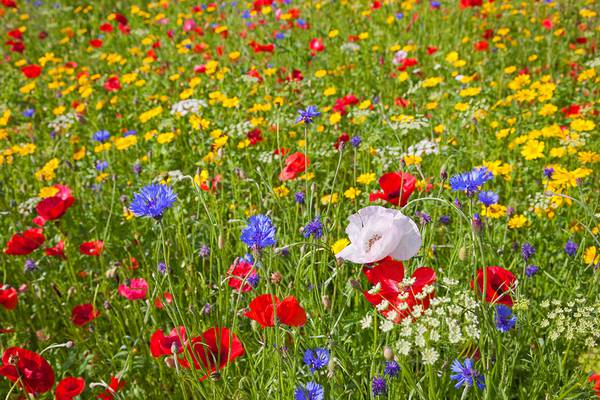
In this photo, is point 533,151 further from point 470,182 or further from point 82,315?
point 82,315

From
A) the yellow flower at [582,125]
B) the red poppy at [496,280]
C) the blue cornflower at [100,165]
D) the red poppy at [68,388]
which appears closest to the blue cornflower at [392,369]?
the red poppy at [496,280]

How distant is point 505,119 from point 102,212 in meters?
2.01

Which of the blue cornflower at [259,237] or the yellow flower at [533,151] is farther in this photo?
the yellow flower at [533,151]

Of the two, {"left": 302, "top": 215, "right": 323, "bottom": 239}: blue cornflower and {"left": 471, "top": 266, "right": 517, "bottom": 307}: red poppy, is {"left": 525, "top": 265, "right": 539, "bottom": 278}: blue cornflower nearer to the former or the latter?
{"left": 471, "top": 266, "right": 517, "bottom": 307}: red poppy

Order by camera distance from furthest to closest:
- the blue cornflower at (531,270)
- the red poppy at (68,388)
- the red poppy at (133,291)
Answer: the red poppy at (133,291), the blue cornflower at (531,270), the red poppy at (68,388)

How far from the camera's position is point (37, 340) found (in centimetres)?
211

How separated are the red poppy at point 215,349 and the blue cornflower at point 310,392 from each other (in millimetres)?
152

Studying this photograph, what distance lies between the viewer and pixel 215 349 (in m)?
1.30

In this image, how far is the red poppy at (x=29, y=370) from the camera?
1.39 m

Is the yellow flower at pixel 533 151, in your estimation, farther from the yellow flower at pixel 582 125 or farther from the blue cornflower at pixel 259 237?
the blue cornflower at pixel 259 237

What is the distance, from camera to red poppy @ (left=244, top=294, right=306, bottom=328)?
116 centimetres

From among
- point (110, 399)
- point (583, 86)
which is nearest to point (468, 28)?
point (583, 86)

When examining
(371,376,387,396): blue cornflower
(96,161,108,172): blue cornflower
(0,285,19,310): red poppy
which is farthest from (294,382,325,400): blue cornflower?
(96,161,108,172): blue cornflower

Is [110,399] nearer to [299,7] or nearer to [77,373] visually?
[77,373]
